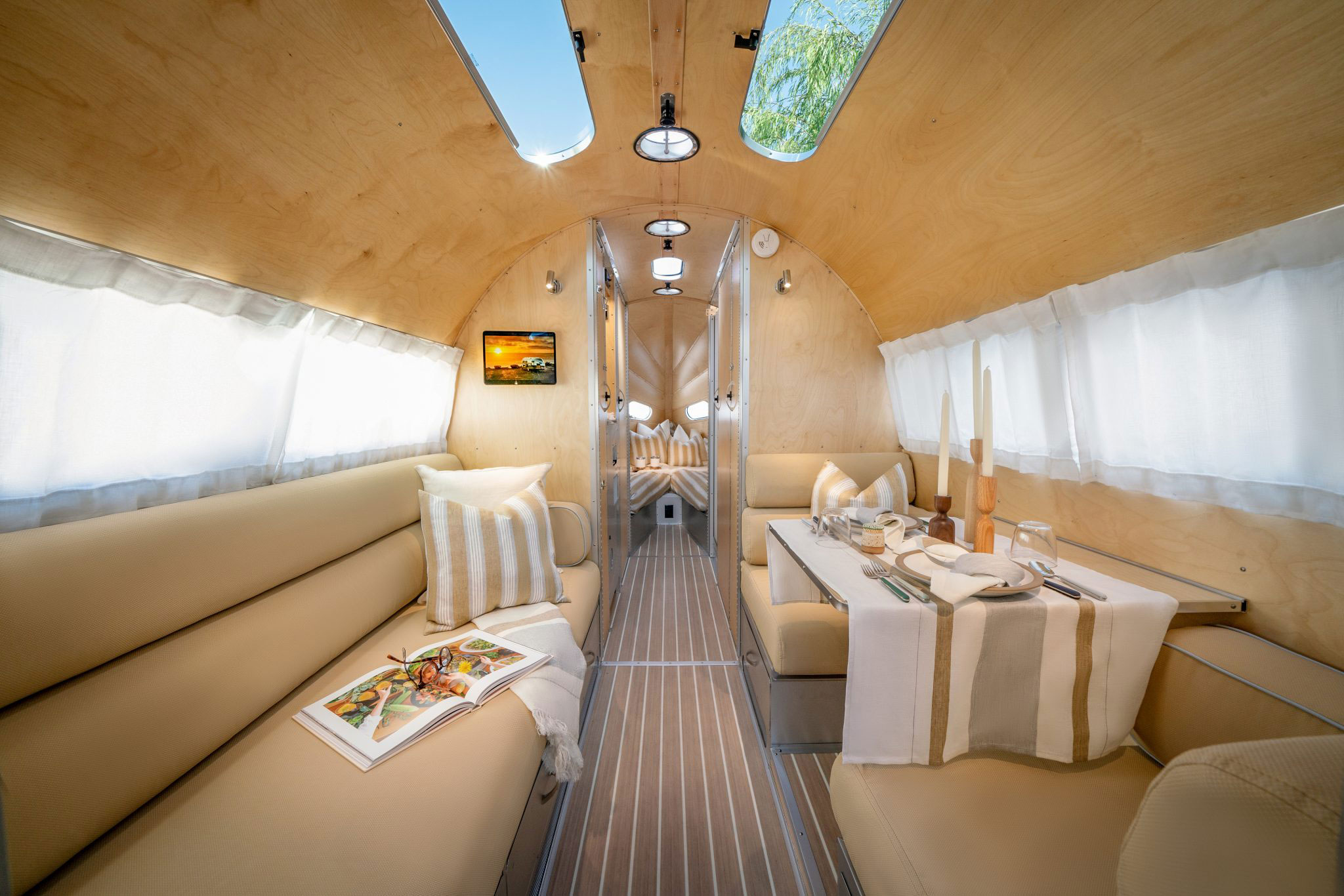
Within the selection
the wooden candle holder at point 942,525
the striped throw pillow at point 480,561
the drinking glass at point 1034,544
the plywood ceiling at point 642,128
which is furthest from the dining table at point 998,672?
the striped throw pillow at point 480,561

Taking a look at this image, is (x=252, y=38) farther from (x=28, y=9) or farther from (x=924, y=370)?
(x=924, y=370)

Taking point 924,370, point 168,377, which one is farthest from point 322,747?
point 924,370

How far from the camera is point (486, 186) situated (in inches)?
78.9

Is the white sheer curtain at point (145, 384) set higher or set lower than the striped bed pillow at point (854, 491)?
higher

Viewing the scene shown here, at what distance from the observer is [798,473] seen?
2562 millimetres

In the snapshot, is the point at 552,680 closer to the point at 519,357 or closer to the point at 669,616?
the point at 669,616

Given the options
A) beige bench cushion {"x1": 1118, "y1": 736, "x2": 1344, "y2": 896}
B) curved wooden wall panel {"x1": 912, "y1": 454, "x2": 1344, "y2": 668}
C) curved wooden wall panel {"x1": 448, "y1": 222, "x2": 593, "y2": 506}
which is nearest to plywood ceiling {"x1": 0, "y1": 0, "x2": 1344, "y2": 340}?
curved wooden wall panel {"x1": 448, "y1": 222, "x2": 593, "y2": 506}

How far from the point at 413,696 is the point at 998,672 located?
1473mm

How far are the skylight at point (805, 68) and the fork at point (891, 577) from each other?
1.57 metres

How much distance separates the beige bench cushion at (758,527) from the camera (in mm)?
2412

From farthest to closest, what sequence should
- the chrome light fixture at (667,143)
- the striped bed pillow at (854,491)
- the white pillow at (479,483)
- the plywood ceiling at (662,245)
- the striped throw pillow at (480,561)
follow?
1. the plywood ceiling at (662,245)
2. the striped bed pillow at (854,491)
3. the white pillow at (479,483)
4. the chrome light fixture at (667,143)
5. the striped throw pillow at (480,561)

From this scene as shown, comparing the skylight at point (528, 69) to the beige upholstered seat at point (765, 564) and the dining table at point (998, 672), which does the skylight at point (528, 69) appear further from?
the dining table at point (998, 672)

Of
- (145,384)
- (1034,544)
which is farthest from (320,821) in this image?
(1034,544)

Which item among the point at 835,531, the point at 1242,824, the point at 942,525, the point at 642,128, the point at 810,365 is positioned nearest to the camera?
the point at 1242,824
